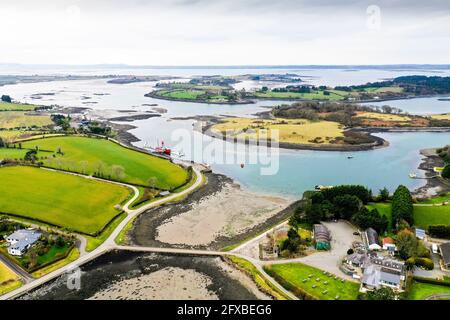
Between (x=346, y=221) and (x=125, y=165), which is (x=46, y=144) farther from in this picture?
(x=346, y=221)

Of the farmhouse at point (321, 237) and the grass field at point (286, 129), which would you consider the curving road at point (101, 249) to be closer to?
the farmhouse at point (321, 237)

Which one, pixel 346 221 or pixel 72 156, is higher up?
pixel 72 156

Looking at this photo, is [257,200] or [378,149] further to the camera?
[378,149]

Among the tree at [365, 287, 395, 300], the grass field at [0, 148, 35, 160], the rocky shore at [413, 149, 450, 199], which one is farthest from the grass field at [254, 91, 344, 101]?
the tree at [365, 287, 395, 300]

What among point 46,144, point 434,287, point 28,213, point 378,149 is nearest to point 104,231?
point 28,213

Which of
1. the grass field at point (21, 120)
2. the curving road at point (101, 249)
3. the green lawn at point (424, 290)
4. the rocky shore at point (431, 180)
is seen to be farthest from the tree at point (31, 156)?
the rocky shore at point (431, 180)

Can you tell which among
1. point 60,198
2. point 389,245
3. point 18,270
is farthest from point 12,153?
point 389,245
